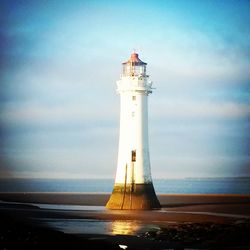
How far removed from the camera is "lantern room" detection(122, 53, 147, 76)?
11.4 meters

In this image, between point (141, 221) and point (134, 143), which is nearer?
point (141, 221)

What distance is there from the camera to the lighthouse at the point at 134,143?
11.4 m

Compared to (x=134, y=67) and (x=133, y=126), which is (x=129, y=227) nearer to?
(x=133, y=126)

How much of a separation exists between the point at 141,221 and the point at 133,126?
1.80 metres

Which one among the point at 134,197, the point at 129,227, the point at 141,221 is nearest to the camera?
the point at 129,227

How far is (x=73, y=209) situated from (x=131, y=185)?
1265 millimetres

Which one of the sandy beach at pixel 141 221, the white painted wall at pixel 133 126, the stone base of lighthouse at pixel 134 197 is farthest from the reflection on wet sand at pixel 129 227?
the white painted wall at pixel 133 126

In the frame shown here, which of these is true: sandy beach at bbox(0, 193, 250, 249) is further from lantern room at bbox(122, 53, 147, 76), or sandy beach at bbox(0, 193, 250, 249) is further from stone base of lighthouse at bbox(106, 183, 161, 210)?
lantern room at bbox(122, 53, 147, 76)

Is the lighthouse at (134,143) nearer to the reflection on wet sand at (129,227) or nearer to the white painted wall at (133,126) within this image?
the white painted wall at (133,126)

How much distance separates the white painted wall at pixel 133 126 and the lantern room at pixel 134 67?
0.30 feet

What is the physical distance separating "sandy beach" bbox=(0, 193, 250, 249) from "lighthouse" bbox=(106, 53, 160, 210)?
28 centimetres

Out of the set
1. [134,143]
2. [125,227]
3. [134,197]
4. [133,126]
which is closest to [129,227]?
[125,227]

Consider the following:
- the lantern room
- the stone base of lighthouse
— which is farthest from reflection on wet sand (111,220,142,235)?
the lantern room

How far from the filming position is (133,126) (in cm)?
1146
